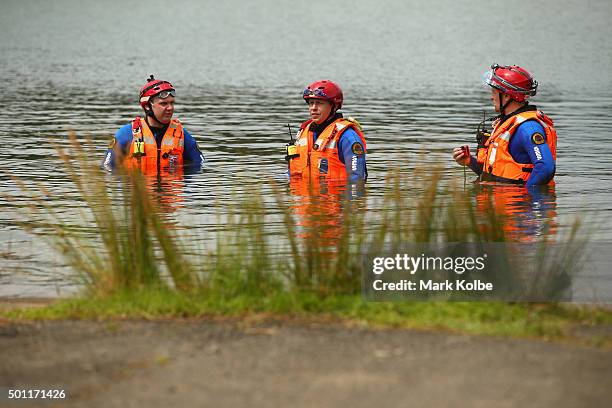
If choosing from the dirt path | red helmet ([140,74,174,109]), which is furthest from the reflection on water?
the dirt path

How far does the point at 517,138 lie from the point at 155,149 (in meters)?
5.50

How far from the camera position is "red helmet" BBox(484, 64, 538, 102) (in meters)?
13.6

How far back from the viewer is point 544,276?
26.4ft

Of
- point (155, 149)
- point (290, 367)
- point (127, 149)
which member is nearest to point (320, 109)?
point (155, 149)

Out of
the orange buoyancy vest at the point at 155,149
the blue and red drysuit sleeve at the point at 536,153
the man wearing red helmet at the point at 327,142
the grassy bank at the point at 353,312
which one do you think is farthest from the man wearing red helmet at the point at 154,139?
the grassy bank at the point at 353,312

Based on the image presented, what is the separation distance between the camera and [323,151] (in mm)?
14516

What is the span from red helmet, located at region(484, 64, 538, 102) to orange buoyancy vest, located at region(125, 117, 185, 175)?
492cm

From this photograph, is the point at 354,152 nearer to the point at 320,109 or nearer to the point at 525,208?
the point at 320,109

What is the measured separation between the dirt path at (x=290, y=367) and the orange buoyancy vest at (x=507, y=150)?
23.0ft

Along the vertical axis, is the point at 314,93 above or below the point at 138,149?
above

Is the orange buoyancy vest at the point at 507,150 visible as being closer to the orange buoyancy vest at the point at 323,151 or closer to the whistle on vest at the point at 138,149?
the orange buoyancy vest at the point at 323,151

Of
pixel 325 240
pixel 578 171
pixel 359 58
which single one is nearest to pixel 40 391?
pixel 325 240

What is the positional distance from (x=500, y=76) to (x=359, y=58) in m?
42.8

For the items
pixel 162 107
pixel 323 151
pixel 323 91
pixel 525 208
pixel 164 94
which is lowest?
pixel 525 208
